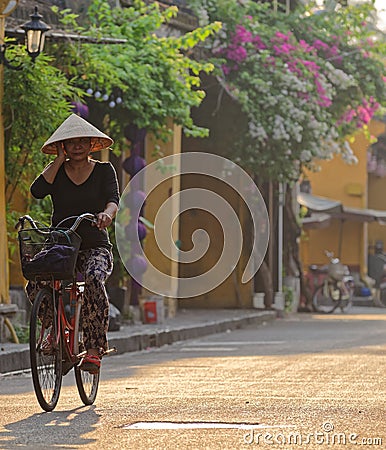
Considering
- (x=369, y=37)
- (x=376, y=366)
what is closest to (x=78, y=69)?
(x=376, y=366)

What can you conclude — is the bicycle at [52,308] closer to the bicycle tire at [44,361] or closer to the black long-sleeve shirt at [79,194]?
the bicycle tire at [44,361]

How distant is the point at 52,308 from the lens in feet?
27.0

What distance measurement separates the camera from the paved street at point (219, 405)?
21.6ft

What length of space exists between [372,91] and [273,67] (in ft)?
10.8

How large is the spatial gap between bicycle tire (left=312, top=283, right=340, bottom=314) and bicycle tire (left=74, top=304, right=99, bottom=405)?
19863 millimetres

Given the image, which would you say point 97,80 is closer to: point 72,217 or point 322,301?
point 72,217

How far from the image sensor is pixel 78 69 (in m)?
16.3

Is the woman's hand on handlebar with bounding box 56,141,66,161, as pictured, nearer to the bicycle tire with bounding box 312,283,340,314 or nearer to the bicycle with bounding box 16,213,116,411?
the bicycle with bounding box 16,213,116,411

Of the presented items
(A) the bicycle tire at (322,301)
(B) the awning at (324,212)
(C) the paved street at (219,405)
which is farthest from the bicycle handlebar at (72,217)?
(B) the awning at (324,212)

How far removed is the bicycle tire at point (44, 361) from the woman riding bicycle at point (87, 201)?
0.77 ft

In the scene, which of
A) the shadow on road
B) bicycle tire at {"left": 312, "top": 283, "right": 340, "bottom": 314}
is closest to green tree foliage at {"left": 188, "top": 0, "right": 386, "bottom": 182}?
bicycle tire at {"left": 312, "top": 283, "right": 340, "bottom": 314}

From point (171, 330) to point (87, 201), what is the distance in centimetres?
900

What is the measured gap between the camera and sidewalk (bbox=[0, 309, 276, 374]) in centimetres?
1274

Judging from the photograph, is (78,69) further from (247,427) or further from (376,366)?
(247,427)
